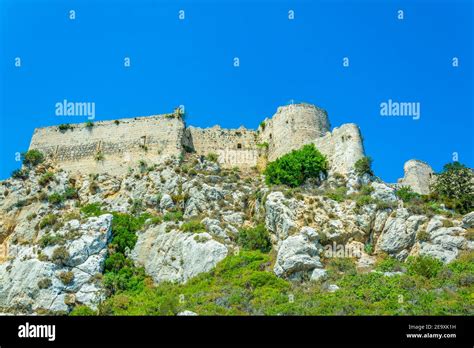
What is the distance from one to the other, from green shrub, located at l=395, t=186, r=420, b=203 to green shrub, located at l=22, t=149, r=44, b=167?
979 inches

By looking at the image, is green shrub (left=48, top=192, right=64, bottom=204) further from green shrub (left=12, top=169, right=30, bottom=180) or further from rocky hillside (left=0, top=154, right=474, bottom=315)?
green shrub (left=12, top=169, right=30, bottom=180)

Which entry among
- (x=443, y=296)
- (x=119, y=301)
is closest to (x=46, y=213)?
(x=119, y=301)

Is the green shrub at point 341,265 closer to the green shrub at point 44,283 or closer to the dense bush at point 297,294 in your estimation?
the dense bush at point 297,294

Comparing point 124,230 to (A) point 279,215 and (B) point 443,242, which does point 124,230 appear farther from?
(B) point 443,242

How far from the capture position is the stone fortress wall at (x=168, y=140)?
40.1 meters

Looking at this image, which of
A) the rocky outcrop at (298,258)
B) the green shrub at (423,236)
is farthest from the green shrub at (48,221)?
the green shrub at (423,236)

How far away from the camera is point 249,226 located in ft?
106

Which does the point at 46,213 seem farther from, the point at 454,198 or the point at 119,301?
the point at 454,198

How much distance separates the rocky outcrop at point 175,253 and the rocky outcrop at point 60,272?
2.17m

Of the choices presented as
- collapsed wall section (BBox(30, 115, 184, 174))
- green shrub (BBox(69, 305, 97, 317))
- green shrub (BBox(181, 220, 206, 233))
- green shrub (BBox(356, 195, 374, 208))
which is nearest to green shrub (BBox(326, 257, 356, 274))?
green shrub (BBox(356, 195, 374, 208))

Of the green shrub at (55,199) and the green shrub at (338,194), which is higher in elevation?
the green shrub at (55,199)

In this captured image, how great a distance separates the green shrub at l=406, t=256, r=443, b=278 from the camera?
2483cm

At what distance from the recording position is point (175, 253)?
2998 centimetres
